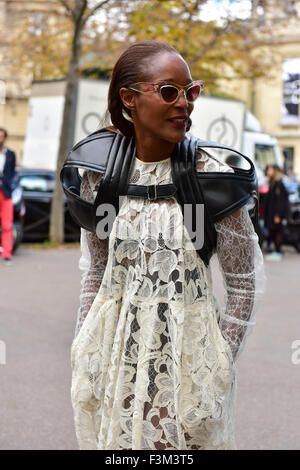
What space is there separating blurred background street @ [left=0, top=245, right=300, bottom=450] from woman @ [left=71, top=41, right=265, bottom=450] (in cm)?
28

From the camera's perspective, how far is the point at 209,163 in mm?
2303

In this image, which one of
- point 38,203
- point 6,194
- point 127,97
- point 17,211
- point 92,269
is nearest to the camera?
point 127,97

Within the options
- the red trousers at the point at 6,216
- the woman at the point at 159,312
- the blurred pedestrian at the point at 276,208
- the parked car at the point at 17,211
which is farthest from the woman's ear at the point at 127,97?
the blurred pedestrian at the point at 276,208

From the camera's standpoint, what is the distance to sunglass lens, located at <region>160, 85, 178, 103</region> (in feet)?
7.29

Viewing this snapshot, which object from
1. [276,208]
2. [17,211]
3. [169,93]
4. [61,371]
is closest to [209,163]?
[169,93]

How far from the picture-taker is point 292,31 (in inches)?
1927

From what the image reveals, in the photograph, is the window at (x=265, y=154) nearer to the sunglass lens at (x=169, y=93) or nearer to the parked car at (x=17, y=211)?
the parked car at (x=17, y=211)

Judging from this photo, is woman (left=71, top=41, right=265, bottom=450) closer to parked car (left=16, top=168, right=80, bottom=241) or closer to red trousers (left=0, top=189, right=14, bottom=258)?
red trousers (left=0, top=189, right=14, bottom=258)

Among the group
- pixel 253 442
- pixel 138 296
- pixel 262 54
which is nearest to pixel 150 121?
pixel 138 296

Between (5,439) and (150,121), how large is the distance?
2.82m

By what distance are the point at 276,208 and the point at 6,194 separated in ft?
17.8

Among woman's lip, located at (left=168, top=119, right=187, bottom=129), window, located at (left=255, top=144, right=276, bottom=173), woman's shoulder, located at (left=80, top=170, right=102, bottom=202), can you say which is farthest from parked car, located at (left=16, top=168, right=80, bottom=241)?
woman's lip, located at (left=168, top=119, right=187, bottom=129)

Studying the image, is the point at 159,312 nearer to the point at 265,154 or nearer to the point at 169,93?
the point at 169,93

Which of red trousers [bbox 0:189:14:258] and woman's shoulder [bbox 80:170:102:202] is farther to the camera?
red trousers [bbox 0:189:14:258]
